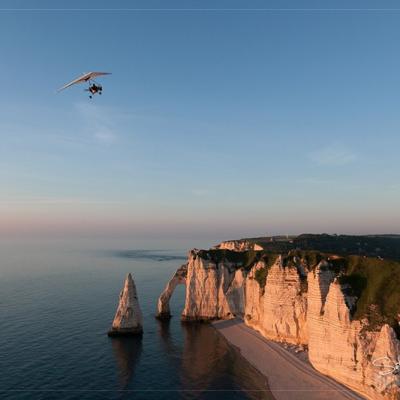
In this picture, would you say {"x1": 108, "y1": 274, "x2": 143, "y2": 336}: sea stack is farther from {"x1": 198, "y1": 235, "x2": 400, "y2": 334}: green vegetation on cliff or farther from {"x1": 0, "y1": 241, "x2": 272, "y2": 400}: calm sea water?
{"x1": 198, "y1": 235, "x2": 400, "y2": 334}: green vegetation on cliff

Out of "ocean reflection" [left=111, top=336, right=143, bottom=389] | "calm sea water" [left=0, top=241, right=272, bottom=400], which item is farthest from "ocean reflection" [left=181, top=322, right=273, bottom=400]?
"ocean reflection" [left=111, top=336, right=143, bottom=389]

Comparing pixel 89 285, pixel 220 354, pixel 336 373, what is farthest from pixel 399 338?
pixel 89 285

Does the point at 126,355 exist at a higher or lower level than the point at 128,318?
lower

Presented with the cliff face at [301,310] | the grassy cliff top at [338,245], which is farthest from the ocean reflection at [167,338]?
the grassy cliff top at [338,245]

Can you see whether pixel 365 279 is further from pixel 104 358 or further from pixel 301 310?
pixel 104 358

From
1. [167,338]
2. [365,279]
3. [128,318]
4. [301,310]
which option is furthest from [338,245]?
[128,318]

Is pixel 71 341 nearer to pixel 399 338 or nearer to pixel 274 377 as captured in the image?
pixel 274 377

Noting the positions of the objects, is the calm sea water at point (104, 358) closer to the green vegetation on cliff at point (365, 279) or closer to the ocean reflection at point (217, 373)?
the ocean reflection at point (217, 373)
